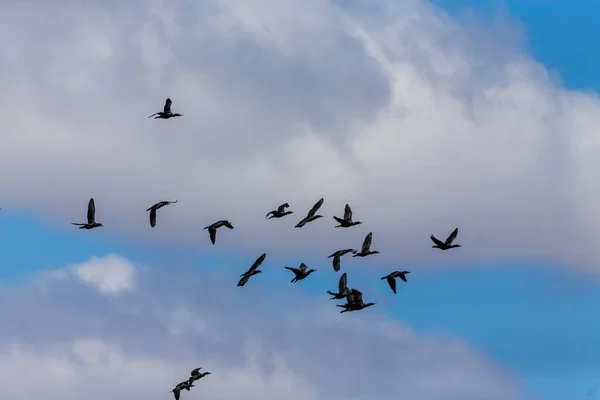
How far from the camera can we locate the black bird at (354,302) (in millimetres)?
140000

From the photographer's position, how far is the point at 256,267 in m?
146

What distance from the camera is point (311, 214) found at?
14462cm

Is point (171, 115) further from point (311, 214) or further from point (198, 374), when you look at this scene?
point (198, 374)

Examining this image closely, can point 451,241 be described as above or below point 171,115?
below

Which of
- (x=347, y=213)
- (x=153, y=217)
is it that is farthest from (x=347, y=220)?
(x=153, y=217)

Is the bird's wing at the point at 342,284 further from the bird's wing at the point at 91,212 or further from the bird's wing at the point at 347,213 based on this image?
the bird's wing at the point at 91,212

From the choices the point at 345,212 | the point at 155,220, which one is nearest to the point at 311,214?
the point at 345,212

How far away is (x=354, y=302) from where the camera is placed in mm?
141000

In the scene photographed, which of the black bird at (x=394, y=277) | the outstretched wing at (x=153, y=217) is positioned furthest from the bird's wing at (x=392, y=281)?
the outstretched wing at (x=153, y=217)

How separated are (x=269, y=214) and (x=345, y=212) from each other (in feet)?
21.3

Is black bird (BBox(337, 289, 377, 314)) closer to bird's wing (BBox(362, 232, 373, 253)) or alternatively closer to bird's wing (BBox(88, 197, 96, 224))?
bird's wing (BBox(362, 232, 373, 253))

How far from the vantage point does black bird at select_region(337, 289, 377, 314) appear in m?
140

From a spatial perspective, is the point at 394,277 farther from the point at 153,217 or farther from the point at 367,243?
the point at 153,217

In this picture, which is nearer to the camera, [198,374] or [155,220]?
[155,220]
